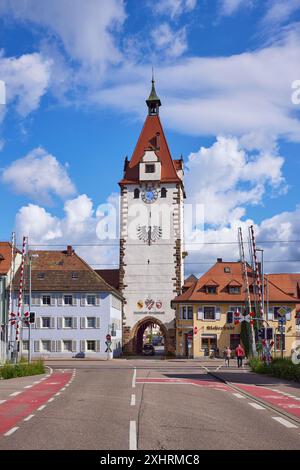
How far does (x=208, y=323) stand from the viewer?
234 ft

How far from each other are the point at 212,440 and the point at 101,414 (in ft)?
15.9

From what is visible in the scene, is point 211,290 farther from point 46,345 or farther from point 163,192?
point 46,345

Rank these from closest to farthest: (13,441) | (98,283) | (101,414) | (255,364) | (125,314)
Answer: (13,441)
(101,414)
(255,364)
(98,283)
(125,314)

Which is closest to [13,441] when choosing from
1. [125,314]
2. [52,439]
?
[52,439]

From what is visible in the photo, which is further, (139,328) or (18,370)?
(139,328)

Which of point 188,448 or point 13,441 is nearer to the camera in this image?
point 188,448

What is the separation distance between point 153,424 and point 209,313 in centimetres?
5818

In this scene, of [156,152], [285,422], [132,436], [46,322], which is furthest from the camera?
[156,152]

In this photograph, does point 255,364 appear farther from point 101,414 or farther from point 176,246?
point 176,246

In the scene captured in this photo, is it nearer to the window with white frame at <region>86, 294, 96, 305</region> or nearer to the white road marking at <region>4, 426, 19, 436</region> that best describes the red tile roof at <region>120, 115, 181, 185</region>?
the window with white frame at <region>86, 294, 96, 305</region>

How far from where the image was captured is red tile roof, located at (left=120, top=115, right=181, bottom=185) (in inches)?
3091

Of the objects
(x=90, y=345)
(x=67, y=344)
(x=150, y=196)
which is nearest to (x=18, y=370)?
(x=90, y=345)

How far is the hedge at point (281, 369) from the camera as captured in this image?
3030cm

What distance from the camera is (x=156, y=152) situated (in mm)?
79938
